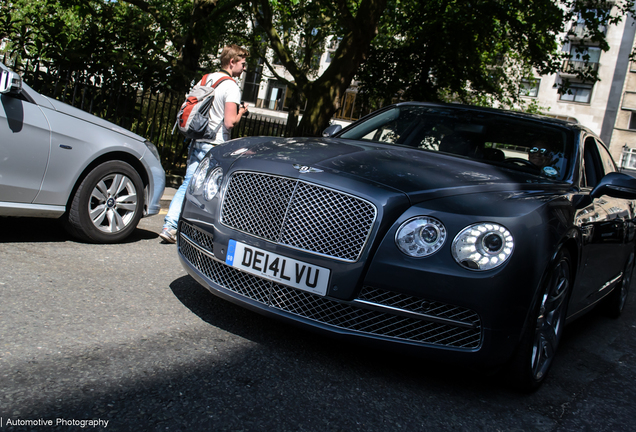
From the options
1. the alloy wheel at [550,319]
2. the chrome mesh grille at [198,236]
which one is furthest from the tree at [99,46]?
the alloy wheel at [550,319]

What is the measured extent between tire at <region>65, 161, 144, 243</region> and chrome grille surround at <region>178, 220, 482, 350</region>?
2447 millimetres

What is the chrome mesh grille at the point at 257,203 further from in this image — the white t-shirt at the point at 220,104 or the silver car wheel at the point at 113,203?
the white t-shirt at the point at 220,104

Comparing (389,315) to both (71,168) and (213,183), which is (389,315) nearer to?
(213,183)

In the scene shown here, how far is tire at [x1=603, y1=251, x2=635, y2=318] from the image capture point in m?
5.62

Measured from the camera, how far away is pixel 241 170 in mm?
3404

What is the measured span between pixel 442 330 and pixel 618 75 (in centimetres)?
5123

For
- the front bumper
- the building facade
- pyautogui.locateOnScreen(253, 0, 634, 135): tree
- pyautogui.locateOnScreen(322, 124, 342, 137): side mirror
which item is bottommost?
the front bumper

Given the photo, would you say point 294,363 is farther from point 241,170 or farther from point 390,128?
point 390,128

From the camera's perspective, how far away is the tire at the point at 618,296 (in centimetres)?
562

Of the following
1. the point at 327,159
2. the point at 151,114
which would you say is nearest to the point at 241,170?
the point at 327,159

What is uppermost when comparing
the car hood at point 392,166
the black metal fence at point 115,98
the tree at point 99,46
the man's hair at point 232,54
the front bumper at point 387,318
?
the tree at point 99,46

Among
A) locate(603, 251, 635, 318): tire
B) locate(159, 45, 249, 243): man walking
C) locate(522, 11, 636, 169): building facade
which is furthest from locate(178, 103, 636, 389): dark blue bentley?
locate(522, 11, 636, 169): building facade

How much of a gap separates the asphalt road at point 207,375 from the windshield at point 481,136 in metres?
1.37

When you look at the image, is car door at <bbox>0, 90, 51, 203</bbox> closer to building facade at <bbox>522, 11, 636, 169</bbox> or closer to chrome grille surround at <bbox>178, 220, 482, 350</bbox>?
chrome grille surround at <bbox>178, 220, 482, 350</bbox>
